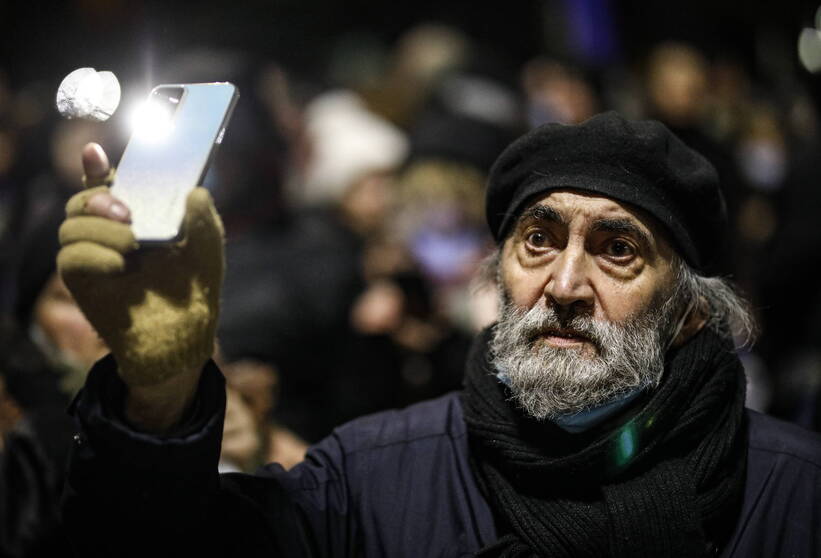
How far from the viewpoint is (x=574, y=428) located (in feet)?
9.61

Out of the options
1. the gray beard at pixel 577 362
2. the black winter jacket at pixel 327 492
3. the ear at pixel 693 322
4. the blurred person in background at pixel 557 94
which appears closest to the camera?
the black winter jacket at pixel 327 492

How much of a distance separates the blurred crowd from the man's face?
519mm

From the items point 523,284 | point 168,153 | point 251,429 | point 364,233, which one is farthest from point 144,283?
point 364,233

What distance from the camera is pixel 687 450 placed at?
9.36 ft

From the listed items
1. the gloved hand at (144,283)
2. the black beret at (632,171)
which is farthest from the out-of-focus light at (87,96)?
the black beret at (632,171)

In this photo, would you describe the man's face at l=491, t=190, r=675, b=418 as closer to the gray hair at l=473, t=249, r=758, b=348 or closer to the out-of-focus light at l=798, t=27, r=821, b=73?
the gray hair at l=473, t=249, r=758, b=348

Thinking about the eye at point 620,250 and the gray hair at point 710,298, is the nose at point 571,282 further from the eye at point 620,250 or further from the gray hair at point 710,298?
the gray hair at point 710,298

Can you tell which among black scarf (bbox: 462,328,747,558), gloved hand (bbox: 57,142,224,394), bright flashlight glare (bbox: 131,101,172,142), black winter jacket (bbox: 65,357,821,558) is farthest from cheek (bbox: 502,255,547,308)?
bright flashlight glare (bbox: 131,101,172,142)

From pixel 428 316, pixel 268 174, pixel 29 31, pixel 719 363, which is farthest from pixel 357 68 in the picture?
pixel 719 363

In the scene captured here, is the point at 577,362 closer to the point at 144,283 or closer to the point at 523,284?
the point at 523,284

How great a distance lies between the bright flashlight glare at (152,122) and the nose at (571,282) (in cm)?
108

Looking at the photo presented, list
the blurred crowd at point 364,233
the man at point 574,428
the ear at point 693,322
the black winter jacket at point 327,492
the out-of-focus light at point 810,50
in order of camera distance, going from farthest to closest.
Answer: the out-of-focus light at point 810,50
the blurred crowd at point 364,233
the ear at point 693,322
the man at point 574,428
the black winter jacket at point 327,492

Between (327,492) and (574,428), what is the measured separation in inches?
26.3

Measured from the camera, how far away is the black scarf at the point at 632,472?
2707mm
